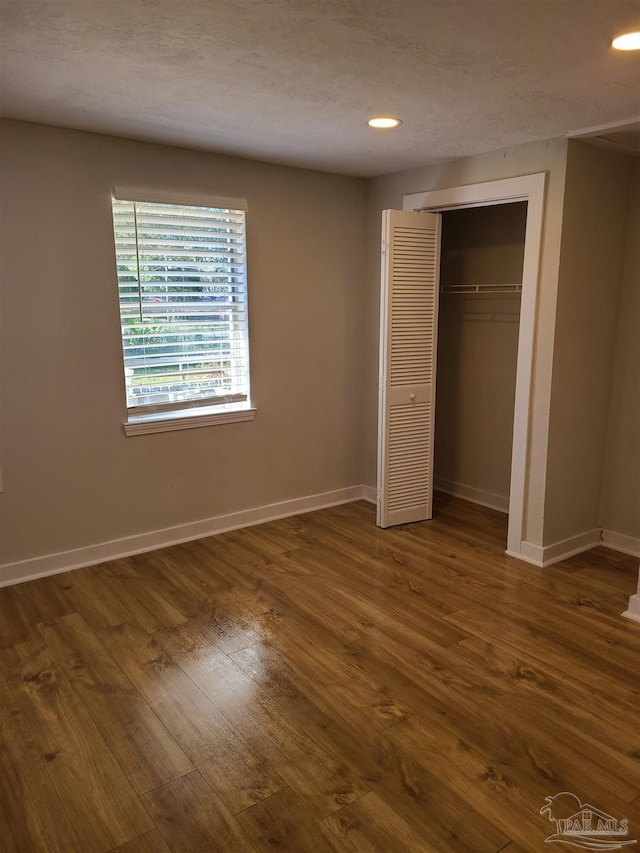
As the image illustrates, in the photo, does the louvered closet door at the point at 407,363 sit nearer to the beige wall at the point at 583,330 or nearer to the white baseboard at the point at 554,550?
the white baseboard at the point at 554,550

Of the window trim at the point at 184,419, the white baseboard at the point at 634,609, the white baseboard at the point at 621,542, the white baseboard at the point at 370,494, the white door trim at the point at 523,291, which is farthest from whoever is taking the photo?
the white baseboard at the point at 370,494

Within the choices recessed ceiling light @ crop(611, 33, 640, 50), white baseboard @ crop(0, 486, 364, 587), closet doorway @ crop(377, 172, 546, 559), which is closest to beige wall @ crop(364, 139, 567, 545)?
closet doorway @ crop(377, 172, 546, 559)

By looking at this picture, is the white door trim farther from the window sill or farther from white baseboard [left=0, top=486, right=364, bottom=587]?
the window sill

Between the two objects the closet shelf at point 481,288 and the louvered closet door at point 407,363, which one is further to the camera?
the closet shelf at point 481,288

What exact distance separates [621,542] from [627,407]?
0.84 metres

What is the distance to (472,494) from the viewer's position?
473 centimetres

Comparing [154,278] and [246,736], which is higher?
[154,278]

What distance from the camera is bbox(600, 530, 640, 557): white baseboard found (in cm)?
375

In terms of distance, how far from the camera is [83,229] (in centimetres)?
329

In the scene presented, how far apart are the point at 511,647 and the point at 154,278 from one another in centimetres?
273

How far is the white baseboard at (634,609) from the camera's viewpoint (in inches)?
117

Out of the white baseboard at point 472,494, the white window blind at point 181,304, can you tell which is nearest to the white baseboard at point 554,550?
the white baseboard at point 472,494

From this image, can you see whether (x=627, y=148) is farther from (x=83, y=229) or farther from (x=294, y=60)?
(x=83, y=229)

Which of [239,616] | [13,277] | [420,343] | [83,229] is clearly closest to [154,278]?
[83,229]
